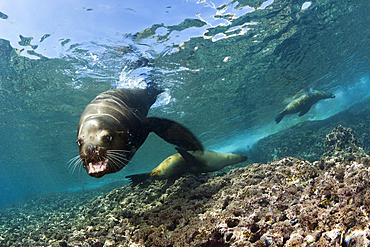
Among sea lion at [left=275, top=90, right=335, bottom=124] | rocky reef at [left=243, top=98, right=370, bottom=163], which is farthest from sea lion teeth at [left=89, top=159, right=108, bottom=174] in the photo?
sea lion at [left=275, top=90, right=335, bottom=124]

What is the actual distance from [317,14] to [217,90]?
23.9ft

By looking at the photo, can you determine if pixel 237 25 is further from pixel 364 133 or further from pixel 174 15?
pixel 364 133

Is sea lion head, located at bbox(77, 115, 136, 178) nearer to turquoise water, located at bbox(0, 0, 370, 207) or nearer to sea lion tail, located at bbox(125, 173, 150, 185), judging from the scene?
sea lion tail, located at bbox(125, 173, 150, 185)

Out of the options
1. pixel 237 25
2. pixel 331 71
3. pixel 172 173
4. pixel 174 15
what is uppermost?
pixel 174 15

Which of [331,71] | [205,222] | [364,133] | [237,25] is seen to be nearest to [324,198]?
[205,222]

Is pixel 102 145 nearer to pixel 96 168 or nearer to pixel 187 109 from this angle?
pixel 96 168

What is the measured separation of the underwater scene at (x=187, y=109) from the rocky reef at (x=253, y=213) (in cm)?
2

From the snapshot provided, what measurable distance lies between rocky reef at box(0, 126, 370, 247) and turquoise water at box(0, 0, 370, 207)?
10.5ft

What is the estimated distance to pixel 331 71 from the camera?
16.3 meters

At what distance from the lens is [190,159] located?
16.1ft

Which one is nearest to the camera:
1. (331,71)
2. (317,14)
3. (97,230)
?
(97,230)

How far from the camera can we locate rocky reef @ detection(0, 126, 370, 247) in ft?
5.48

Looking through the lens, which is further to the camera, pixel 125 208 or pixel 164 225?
pixel 125 208

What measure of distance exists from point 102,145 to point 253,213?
100 inches
